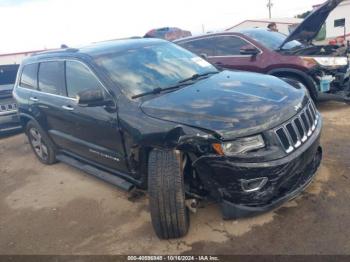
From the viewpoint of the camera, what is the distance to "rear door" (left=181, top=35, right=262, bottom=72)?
6.91m

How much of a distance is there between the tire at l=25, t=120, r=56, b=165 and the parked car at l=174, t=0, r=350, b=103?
2838 mm

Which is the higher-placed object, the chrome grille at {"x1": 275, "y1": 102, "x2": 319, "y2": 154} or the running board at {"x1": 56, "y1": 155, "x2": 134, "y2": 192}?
the chrome grille at {"x1": 275, "y1": 102, "x2": 319, "y2": 154}

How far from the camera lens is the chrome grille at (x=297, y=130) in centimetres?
304

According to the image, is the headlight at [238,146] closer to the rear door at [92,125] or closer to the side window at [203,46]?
the rear door at [92,125]

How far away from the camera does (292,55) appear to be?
657cm

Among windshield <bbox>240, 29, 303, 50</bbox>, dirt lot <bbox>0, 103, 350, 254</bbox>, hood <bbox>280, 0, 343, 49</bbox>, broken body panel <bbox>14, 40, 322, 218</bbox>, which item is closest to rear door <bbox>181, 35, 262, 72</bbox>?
windshield <bbox>240, 29, 303, 50</bbox>

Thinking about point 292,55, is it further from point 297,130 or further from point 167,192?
point 167,192

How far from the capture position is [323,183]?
3924mm

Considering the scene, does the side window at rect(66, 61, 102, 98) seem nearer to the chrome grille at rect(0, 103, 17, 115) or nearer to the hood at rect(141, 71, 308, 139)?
the hood at rect(141, 71, 308, 139)

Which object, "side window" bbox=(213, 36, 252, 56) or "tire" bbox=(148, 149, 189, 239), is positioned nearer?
"tire" bbox=(148, 149, 189, 239)

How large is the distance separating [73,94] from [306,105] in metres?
2.70

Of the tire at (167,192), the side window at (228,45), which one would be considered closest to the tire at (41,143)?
the tire at (167,192)

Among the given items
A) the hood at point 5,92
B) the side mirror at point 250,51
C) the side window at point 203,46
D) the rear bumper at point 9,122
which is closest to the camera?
the hood at point 5,92

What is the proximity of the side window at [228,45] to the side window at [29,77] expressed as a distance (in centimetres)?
370
